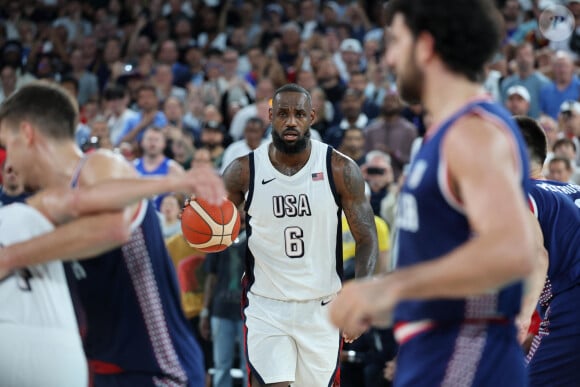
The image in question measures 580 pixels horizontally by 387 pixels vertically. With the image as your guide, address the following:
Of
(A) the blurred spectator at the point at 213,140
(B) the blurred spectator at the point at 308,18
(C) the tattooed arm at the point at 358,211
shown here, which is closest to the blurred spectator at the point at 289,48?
(B) the blurred spectator at the point at 308,18

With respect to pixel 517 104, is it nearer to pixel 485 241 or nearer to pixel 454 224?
pixel 454 224

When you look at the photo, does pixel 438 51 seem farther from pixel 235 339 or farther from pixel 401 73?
pixel 235 339

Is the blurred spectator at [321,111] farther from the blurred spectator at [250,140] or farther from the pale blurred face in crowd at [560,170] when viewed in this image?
the pale blurred face in crowd at [560,170]

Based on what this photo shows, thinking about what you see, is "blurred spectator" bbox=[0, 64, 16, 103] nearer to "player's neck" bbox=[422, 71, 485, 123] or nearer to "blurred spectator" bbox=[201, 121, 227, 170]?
"blurred spectator" bbox=[201, 121, 227, 170]

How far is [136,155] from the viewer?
13633 millimetres

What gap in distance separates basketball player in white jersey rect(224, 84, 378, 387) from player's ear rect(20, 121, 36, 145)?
125 inches

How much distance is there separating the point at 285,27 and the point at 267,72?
58.9 inches

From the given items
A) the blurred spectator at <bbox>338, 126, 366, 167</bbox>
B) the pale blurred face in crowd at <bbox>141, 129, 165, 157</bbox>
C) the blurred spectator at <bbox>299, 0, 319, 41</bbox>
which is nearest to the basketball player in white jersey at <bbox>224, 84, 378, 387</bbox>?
the blurred spectator at <bbox>338, 126, 366, 167</bbox>

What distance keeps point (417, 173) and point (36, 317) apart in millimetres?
1742

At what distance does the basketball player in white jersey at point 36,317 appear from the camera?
405 cm

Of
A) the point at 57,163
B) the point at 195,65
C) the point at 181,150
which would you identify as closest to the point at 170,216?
the point at 181,150

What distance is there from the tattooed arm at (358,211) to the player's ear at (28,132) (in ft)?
10.9

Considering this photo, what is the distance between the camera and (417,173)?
3492mm

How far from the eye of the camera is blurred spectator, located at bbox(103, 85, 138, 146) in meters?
14.7
